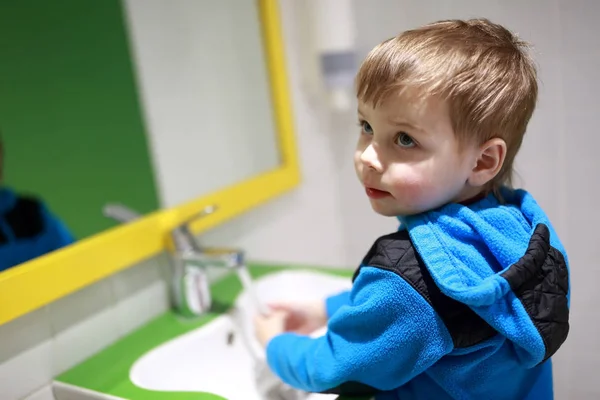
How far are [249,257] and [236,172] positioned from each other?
0.69 feet

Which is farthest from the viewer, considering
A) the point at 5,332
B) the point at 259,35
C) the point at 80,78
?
the point at 259,35

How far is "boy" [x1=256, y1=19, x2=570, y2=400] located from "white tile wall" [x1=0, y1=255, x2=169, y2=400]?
17.0 inches

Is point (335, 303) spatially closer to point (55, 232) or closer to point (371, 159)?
point (371, 159)

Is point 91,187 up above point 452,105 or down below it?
below

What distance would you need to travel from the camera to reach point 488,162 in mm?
641

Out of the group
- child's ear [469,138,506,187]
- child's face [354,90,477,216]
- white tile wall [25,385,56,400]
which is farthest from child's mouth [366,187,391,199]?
white tile wall [25,385,56,400]

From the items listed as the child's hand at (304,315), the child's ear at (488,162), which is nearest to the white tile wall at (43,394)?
A: the child's hand at (304,315)

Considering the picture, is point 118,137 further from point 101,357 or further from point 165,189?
point 101,357

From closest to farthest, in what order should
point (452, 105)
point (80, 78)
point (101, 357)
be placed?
point (452, 105) < point (101, 357) < point (80, 78)

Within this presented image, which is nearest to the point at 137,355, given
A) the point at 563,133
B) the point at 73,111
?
the point at 73,111

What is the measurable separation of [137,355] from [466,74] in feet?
2.24

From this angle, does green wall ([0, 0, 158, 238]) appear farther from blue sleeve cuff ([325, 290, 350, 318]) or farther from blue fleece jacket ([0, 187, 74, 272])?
blue sleeve cuff ([325, 290, 350, 318])

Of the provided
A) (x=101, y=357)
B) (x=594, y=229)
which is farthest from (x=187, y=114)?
(x=594, y=229)

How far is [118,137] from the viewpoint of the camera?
1201 millimetres
